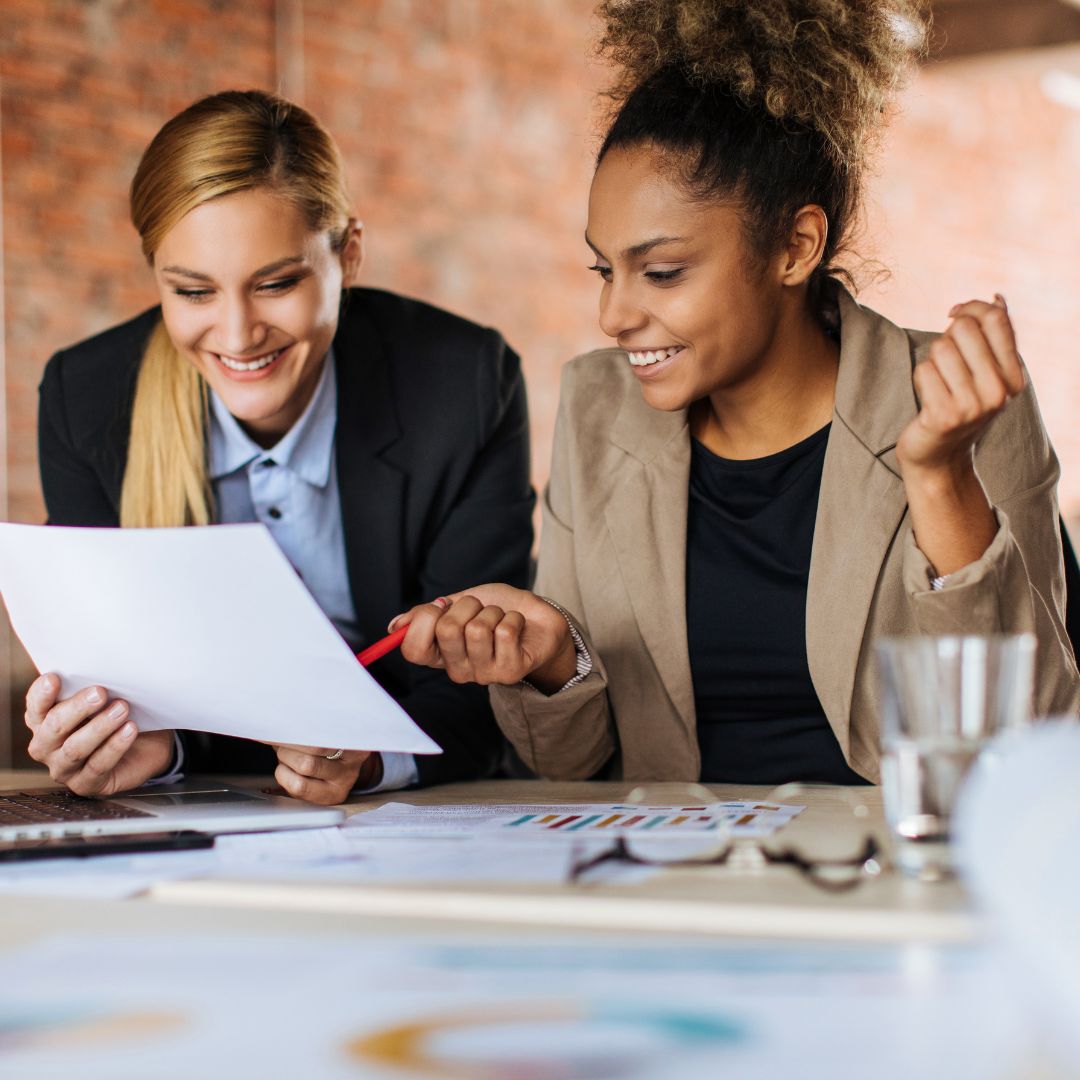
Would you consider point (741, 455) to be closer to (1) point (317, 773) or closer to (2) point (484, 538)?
(2) point (484, 538)

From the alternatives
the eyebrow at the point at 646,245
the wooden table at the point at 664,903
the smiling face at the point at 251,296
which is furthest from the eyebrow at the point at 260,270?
the wooden table at the point at 664,903

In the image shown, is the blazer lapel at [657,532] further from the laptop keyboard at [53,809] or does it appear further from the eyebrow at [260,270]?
the laptop keyboard at [53,809]

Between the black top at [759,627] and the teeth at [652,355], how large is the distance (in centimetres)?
18

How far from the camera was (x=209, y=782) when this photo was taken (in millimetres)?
1384

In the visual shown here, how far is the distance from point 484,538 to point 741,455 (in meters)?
0.35

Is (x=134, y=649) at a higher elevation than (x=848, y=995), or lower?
higher

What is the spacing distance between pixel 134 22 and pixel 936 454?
10.8 ft

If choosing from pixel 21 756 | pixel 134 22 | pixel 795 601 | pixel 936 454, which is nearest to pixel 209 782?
pixel 795 601

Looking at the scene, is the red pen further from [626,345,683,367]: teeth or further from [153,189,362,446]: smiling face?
[153,189,362,446]: smiling face

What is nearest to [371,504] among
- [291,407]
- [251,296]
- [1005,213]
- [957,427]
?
[291,407]

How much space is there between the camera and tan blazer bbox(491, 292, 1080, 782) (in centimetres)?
147

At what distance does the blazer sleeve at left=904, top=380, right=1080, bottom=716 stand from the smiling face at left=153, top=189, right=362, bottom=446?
2.71 feet

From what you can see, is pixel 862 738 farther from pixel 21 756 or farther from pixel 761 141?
pixel 21 756

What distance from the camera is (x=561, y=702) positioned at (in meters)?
1.44
